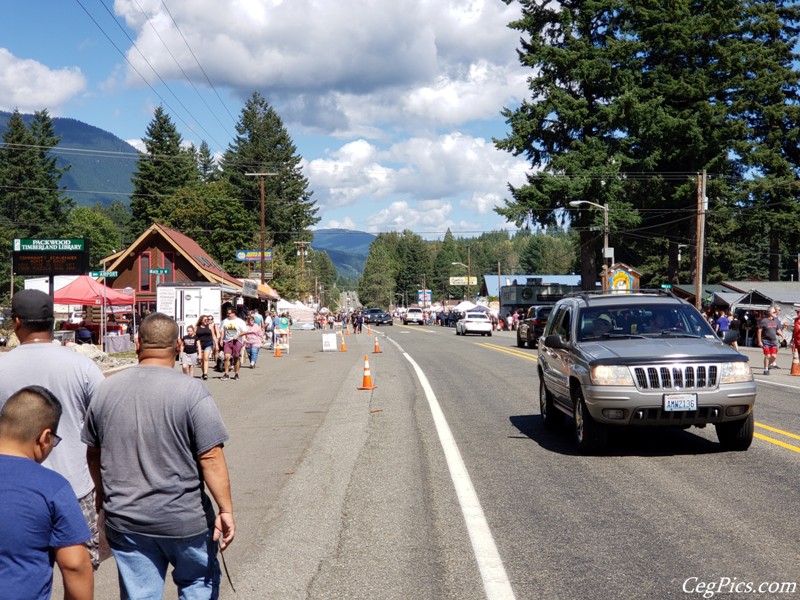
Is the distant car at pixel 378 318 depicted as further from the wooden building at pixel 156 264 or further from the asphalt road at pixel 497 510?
the asphalt road at pixel 497 510

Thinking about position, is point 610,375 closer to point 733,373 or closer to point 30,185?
point 733,373

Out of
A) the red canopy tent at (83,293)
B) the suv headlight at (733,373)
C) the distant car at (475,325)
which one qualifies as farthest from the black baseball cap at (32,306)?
the distant car at (475,325)

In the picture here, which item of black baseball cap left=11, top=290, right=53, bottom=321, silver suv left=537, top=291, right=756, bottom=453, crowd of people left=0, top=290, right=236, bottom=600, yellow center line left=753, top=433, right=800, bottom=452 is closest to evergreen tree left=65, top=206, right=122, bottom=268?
silver suv left=537, top=291, right=756, bottom=453

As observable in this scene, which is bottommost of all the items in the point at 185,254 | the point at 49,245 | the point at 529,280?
the point at 49,245

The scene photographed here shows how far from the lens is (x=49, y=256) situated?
28.4m

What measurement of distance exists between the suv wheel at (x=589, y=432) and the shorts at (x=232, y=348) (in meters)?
13.5

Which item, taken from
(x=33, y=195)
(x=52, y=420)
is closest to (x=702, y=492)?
(x=52, y=420)

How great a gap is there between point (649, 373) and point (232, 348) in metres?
14.5

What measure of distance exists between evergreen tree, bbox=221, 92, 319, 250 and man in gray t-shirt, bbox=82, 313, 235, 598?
87051 mm

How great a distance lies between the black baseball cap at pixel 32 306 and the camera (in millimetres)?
4430

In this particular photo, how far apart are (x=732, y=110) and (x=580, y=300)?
48.8 meters

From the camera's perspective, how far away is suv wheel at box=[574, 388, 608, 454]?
9.49 m

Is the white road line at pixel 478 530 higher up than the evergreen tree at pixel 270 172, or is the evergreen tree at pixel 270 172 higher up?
the evergreen tree at pixel 270 172

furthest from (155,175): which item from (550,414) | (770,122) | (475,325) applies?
(550,414)
